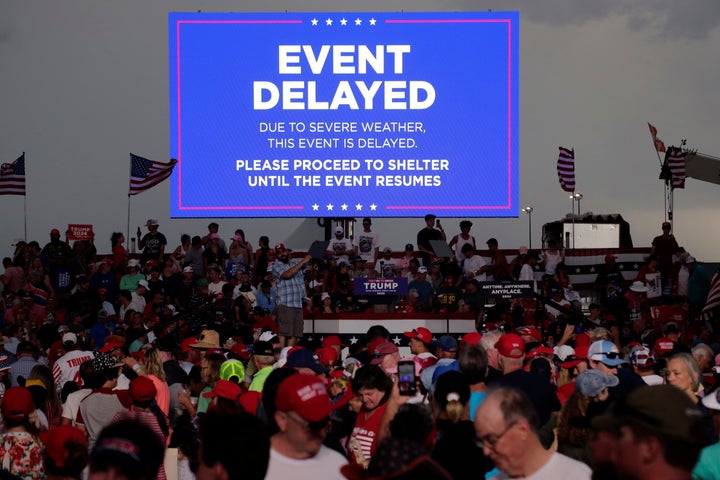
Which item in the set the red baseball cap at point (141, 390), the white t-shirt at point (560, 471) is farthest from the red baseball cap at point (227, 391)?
the white t-shirt at point (560, 471)

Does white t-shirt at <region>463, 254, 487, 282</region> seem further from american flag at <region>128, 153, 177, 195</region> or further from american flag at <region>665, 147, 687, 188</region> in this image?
american flag at <region>665, 147, 687, 188</region>

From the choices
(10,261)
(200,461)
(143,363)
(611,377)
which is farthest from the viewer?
(10,261)

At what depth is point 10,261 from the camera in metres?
20.8

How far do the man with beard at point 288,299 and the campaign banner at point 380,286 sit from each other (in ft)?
5.27

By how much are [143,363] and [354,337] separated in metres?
8.70

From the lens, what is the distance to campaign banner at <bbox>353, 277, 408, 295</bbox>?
57.3 feet

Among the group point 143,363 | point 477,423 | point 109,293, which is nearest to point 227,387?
point 143,363

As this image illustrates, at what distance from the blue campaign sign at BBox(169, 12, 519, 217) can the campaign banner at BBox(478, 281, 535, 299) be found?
5640 mm

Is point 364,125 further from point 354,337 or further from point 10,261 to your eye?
point 10,261

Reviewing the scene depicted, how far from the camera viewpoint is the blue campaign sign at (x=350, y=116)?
71.5 ft

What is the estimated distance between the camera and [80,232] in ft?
77.3

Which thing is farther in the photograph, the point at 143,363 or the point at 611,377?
the point at 143,363

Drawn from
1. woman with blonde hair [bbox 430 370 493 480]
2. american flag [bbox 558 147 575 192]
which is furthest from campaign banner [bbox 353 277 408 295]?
woman with blonde hair [bbox 430 370 493 480]

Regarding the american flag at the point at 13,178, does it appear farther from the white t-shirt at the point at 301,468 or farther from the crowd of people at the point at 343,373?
the white t-shirt at the point at 301,468
